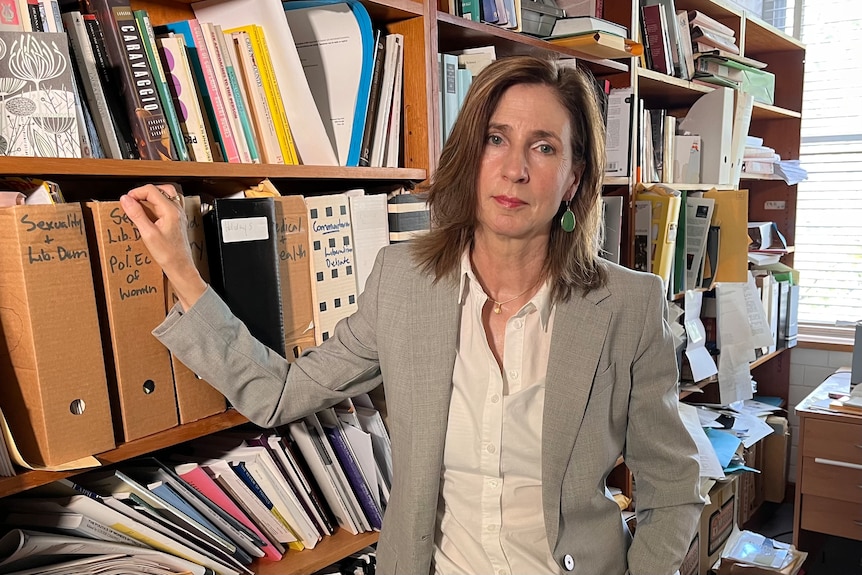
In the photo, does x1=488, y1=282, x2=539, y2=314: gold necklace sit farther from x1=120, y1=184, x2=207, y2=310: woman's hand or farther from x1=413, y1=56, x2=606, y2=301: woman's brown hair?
x1=120, y1=184, x2=207, y2=310: woman's hand

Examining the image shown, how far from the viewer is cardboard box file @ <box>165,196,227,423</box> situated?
1117 millimetres

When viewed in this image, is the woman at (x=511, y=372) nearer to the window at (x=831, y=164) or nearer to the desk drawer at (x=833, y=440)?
the desk drawer at (x=833, y=440)

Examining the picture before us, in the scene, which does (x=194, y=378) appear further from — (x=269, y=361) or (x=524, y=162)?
(x=524, y=162)

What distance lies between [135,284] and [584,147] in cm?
85

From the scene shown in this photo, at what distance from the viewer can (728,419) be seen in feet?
9.78

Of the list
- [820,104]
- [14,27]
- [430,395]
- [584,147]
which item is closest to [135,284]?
[14,27]

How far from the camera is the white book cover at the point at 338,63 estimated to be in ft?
4.54

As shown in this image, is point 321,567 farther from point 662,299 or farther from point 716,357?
point 716,357

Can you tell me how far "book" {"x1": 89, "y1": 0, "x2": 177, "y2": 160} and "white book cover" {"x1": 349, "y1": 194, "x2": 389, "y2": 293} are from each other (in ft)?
1.33

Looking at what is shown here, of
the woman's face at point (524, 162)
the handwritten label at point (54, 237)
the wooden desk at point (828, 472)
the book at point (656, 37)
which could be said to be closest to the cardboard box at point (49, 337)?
the handwritten label at point (54, 237)

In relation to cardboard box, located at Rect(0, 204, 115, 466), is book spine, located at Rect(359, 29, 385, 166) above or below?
above

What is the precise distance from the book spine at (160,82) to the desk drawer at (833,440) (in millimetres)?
2719

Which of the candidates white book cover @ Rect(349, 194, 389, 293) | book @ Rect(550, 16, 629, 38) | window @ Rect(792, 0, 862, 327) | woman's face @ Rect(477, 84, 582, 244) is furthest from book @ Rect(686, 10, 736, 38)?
white book cover @ Rect(349, 194, 389, 293)

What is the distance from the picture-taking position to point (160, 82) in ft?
3.64
